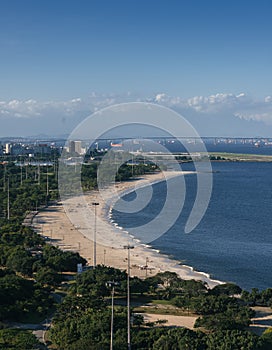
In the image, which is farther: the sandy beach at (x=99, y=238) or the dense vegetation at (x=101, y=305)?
the sandy beach at (x=99, y=238)

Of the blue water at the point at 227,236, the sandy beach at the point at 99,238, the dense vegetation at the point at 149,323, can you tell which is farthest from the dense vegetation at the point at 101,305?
the blue water at the point at 227,236

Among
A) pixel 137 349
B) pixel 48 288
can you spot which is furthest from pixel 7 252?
pixel 137 349

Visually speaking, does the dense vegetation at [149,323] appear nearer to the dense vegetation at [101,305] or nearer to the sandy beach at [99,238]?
Result: the dense vegetation at [101,305]

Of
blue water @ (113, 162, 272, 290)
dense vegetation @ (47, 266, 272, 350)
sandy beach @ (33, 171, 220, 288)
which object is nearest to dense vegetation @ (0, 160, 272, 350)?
dense vegetation @ (47, 266, 272, 350)

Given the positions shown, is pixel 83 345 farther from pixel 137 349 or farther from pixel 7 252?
pixel 7 252

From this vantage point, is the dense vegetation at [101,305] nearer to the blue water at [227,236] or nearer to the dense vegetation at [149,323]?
the dense vegetation at [149,323]

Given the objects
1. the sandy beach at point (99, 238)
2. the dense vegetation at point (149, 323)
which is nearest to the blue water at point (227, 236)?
the sandy beach at point (99, 238)
